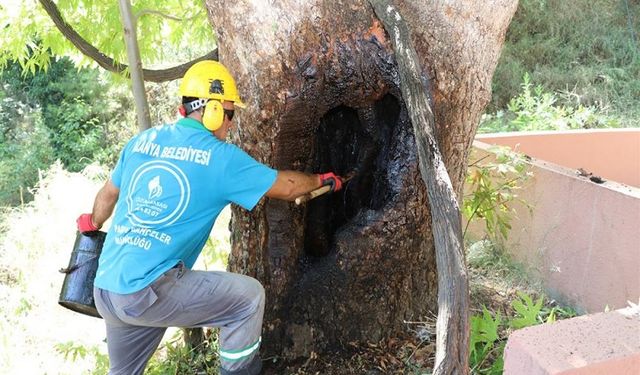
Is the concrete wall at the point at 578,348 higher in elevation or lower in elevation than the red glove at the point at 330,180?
lower

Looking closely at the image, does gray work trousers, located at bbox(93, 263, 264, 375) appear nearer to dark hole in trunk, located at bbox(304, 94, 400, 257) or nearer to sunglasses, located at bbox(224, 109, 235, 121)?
sunglasses, located at bbox(224, 109, 235, 121)

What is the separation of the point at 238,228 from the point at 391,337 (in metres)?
1.19

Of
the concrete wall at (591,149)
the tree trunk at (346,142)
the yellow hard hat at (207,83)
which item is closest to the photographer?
the yellow hard hat at (207,83)

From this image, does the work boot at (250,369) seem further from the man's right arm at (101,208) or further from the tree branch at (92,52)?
the tree branch at (92,52)

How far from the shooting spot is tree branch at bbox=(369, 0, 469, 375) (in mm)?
2461

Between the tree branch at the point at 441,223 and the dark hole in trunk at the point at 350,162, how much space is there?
2.09ft

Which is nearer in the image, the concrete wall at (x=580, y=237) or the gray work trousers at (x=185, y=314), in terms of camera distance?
the gray work trousers at (x=185, y=314)

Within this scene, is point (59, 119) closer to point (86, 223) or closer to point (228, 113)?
point (86, 223)

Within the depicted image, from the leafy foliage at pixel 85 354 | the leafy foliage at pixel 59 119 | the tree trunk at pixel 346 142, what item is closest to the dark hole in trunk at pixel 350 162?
the tree trunk at pixel 346 142

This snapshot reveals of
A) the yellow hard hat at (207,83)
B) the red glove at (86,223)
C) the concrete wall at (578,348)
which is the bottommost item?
the concrete wall at (578,348)

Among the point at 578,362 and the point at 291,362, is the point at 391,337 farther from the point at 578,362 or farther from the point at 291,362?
the point at 578,362

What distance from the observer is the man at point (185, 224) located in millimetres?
3105

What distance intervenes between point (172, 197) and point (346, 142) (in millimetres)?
1446

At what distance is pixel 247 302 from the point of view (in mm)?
3318
